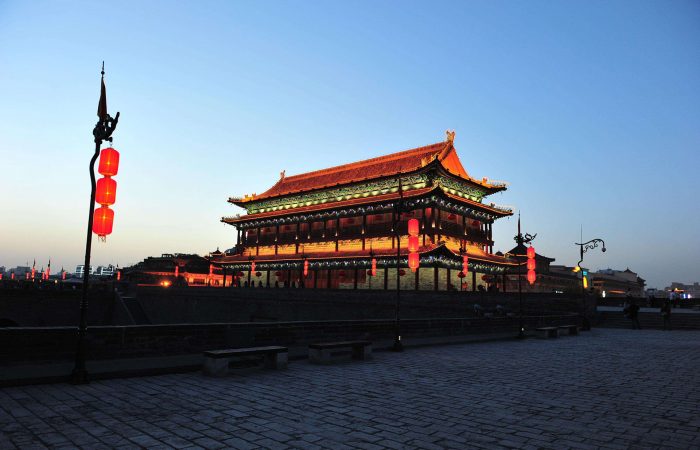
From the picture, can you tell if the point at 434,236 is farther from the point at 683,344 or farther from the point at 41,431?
the point at 41,431

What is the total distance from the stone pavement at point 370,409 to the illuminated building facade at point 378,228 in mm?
24923

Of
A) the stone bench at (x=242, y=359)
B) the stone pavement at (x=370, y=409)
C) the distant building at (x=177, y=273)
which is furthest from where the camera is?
the distant building at (x=177, y=273)

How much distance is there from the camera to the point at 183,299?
4097cm

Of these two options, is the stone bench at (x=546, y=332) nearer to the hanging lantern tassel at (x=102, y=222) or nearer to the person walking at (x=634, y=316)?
the person walking at (x=634, y=316)

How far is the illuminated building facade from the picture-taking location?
120 feet

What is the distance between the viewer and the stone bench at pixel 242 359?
896 cm

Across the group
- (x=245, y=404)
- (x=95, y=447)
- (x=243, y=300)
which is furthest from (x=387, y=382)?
(x=243, y=300)

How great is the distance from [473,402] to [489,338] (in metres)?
11.0

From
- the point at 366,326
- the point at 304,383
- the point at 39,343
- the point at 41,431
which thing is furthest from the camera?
the point at 366,326

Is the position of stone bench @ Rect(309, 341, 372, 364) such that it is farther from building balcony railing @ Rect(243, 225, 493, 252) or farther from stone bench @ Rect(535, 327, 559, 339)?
building balcony railing @ Rect(243, 225, 493, 252)

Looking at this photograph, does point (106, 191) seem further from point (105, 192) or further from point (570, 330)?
point (570, 330)

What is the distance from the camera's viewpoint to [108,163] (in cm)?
1055

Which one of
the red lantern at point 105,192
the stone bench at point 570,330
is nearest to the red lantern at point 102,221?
the red lantern at point 105,192

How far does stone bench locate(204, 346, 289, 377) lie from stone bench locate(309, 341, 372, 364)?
1024mm
